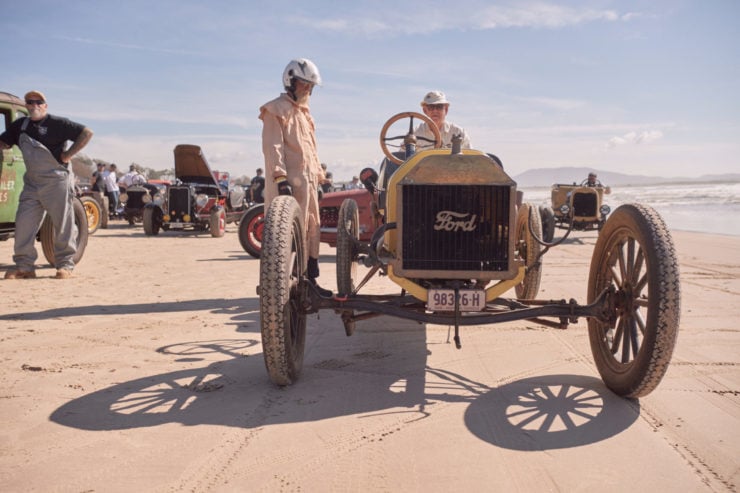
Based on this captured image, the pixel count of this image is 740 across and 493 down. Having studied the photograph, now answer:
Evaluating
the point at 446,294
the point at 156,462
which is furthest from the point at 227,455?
the point at 446,294

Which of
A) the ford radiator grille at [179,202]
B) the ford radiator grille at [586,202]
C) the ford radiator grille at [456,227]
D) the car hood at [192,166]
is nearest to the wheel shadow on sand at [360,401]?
the ford radiator grille at [456,227]

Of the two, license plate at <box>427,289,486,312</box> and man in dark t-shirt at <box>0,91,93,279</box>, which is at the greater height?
man in dark t-shirt at <box>0,91,93,279</box>

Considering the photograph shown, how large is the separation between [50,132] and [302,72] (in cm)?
350

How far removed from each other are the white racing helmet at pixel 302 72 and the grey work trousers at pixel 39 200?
3.38 m

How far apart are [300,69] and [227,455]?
342cm

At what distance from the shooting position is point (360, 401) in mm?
2859

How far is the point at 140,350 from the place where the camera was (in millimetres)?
3803

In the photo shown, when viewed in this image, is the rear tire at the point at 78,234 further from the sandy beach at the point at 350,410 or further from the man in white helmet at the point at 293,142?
the man in white helmet at the point at 293,142

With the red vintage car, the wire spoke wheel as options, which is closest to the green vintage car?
the red vintage car

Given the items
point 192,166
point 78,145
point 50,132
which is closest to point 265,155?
point 78,145

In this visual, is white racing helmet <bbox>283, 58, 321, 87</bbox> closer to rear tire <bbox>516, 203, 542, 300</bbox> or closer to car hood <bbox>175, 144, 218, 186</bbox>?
rear tire <bbox>516, 203, 542, 300</bbox>

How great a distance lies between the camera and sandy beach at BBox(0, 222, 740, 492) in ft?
6.86

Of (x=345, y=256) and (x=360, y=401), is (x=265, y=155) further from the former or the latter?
(x=360, y=401)

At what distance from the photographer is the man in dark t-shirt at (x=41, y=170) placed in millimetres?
6309
